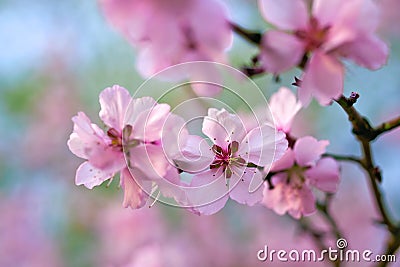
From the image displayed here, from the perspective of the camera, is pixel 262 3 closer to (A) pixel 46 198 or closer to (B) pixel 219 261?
(B) pixel 219 261

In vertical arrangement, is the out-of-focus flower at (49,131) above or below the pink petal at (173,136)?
below

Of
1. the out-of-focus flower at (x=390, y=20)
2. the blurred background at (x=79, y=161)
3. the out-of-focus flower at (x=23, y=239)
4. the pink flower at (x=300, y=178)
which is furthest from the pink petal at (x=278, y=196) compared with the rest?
the out-of-focus flower at (x=390, y=20)

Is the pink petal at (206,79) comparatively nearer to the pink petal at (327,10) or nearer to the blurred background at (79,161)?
the pink petal at (327,10)

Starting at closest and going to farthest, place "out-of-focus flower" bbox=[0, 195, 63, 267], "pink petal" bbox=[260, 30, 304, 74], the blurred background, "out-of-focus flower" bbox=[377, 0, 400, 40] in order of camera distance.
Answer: "pink petal" bbox=[260, 30, 304, 74]
the blurred background
"out-of-focus flower" bbox=[0, 195, 63, 267]
"out-of-focus flower" bbox=[377, 0, 400, 40]

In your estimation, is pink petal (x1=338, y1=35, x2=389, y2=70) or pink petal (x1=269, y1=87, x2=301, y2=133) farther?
pink petal (x1=269, y1=87, x2=301, y2=133)

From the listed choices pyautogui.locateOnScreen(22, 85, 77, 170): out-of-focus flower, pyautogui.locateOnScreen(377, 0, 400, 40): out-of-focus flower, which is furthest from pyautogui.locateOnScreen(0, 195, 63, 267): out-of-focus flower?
pyautogui.locateOnScreen(377, 0, 400, 40): out-of-focus flower

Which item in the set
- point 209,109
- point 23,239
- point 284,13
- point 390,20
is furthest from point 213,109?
point 390,20

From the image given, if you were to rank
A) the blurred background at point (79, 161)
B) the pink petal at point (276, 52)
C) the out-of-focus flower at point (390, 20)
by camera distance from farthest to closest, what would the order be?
the out-of-focus flower at point (390, 20) < the blurred background at point (79, 161) < the pink petal at point (276, 52)

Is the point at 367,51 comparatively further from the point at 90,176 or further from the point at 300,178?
the point at 90,176

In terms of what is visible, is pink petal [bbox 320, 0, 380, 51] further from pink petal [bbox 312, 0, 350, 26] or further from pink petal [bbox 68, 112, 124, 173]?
pink petal [bbox 68, 112, 124, 173]
